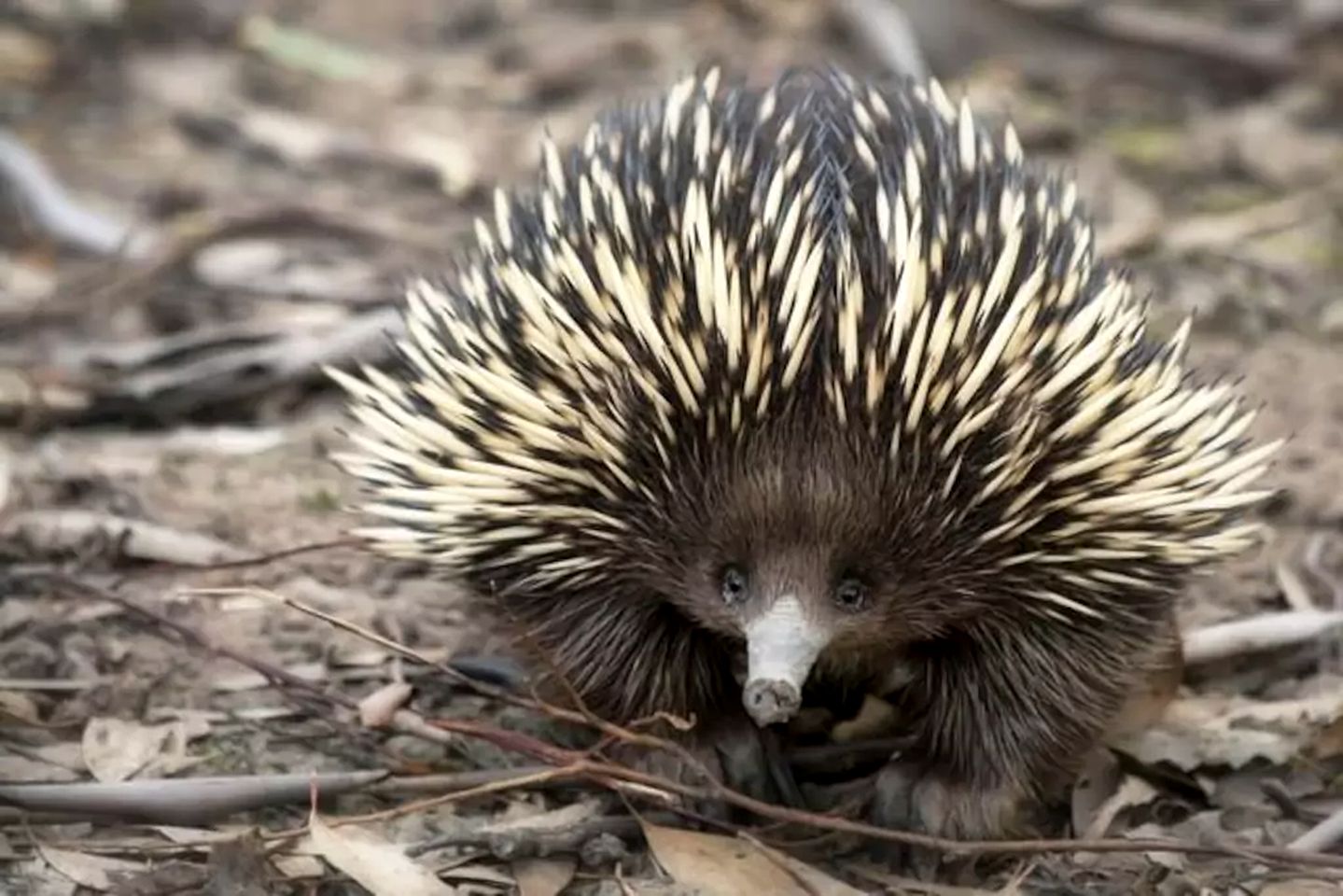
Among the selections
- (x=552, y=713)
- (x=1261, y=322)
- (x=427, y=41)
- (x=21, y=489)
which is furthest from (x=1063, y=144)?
(x=552, y=713)

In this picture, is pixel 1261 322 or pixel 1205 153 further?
pixel 1205 153

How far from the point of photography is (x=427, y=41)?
7.90 metres

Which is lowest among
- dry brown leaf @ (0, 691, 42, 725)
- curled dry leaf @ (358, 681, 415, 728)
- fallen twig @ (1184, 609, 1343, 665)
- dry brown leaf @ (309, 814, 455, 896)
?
dry brown leaf @ (309, 814, 455, 896)

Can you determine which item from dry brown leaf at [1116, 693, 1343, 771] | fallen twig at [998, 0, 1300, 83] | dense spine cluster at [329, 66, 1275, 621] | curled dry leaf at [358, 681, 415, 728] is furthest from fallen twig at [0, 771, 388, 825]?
fallen twig at [998, 0, 1300, 83]

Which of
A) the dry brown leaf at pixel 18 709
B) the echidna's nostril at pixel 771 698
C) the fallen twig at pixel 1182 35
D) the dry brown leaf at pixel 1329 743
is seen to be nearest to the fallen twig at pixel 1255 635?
the dry brown leaf at pixel 1329 743

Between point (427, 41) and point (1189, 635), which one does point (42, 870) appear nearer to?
point (1189, 635)

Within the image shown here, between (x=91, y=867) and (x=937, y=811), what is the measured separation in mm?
1224

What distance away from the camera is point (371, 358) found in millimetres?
5008

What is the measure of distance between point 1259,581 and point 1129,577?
1.16 meters

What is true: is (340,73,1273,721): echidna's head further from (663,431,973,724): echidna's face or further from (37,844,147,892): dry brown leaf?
(37,844,147,892): dry brown leaf

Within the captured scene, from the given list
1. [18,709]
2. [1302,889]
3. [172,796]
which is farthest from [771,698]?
[18,709]

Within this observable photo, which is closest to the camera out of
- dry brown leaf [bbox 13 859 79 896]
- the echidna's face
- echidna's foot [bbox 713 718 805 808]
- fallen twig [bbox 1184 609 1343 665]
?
the echidna's face

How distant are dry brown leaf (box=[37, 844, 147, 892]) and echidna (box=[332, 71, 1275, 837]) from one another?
65 centimetres

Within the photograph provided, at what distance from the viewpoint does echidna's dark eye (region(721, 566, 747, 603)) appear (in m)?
3.00
